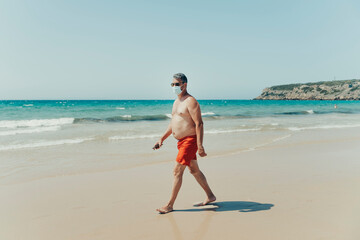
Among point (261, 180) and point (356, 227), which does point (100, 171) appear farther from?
point (356, 227)

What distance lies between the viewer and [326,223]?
11.4ft

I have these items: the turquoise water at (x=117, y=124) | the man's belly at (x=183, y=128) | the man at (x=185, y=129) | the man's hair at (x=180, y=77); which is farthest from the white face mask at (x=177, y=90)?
Answer: the turquoise water at (x=117, y=124)

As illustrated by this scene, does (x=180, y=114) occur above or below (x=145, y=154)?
above

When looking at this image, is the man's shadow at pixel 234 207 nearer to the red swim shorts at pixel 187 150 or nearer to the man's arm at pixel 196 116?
the red swim shorts at pixel 187 150

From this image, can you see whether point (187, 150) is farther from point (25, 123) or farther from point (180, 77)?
point (25, 123)

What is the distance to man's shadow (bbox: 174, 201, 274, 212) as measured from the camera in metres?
4.04

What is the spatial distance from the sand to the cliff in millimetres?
135805

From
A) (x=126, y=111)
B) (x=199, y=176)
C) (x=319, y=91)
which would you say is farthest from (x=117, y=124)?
(x=319, y=91)

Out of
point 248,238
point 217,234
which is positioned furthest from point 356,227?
point 217,234

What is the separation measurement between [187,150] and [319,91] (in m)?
148

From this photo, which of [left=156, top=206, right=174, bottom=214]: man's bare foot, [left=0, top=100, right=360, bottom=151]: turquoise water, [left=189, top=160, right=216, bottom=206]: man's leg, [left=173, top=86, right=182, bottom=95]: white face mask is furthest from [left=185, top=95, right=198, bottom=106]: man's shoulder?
[left=0, top=100, right=360, bottom=151]: turquoise water

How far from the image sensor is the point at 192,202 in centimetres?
438

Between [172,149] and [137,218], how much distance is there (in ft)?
18.7

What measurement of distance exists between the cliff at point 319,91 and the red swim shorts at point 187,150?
138386 mm
